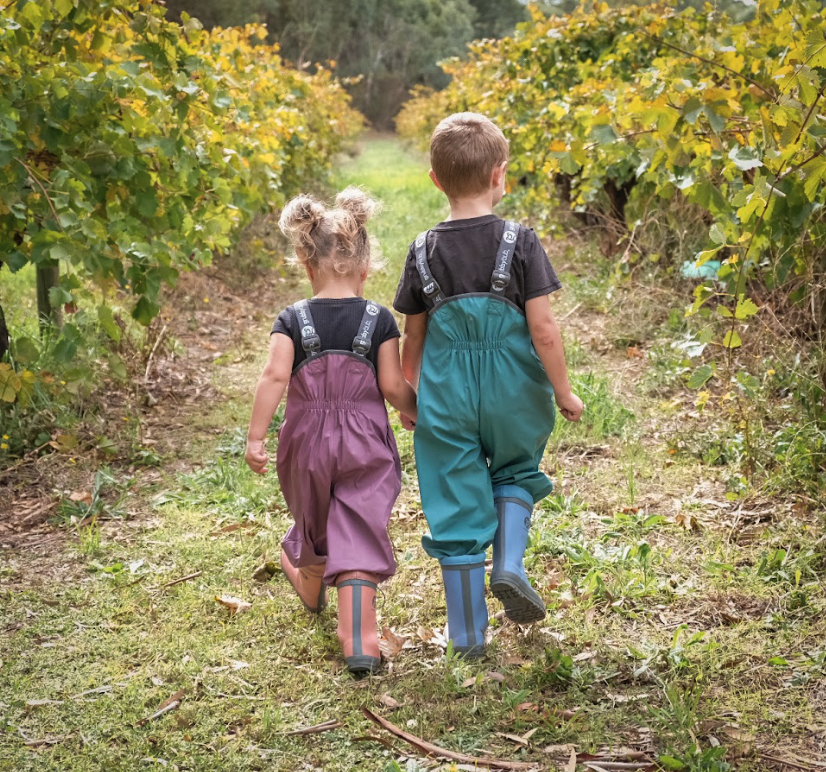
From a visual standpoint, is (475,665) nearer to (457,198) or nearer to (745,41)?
(457,198)

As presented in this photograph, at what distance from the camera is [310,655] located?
2770 mm

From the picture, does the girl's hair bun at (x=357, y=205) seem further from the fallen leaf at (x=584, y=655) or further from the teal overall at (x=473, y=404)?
the fallen leaf at (x=584, y=655)

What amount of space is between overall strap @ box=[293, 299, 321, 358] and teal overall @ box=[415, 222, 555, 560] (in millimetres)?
341

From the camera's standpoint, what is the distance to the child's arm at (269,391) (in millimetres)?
2738

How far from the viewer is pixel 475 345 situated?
2691 millimetres

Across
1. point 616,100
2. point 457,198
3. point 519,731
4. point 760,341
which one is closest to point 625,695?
point 519,731

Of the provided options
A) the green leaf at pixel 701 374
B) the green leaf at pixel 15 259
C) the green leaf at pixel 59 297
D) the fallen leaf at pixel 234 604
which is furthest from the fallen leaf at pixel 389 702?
the green leaf at pixel 15 259

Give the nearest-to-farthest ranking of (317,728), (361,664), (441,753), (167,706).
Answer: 1. (441,753)
2. (317,728)
3. (167,706)
4. (361,664)

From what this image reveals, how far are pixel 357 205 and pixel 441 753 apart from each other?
1623 millimetres

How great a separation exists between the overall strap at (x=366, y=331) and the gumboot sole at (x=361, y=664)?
90cm

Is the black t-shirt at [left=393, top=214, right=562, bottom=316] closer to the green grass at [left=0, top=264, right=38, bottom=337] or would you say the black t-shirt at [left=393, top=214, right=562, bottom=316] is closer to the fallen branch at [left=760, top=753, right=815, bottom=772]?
the fallen branch at [left=760, top=753, right=815, bottom=772]

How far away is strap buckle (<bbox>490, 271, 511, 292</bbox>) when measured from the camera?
103 inches

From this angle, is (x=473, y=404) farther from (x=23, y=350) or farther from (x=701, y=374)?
(x=23, y=350)

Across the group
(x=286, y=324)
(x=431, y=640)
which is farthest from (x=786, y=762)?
(x=286, y=324)
